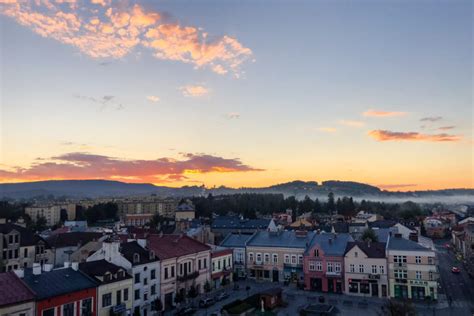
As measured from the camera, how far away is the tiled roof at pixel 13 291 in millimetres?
31941

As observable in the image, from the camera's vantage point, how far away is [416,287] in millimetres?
52250

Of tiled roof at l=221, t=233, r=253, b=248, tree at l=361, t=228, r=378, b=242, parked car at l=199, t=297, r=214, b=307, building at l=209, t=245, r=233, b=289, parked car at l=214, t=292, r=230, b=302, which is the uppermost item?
tree at l=361, t=228, r=378, b=242

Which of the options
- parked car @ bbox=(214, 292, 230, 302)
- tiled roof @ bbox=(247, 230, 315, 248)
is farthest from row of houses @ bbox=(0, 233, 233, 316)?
tiled roof @ bbox=(247, 230, 315, 248)

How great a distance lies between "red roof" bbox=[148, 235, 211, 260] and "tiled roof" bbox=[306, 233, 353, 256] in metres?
15.7

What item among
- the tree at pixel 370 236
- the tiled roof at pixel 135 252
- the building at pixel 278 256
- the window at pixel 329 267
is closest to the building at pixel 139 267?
the tiled roof at pixel 135 252

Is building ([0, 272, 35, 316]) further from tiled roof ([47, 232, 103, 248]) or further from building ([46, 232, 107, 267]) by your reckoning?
tiled roof ([47, 232, 103, 248])

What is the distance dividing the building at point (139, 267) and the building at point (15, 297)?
1132 cm

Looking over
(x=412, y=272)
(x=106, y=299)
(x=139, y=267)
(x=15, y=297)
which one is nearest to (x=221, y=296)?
(x=139, y=267)

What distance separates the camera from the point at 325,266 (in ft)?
189

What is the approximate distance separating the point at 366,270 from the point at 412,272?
17.8ft

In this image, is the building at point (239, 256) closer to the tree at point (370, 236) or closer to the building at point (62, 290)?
the tree at point (370, 236)

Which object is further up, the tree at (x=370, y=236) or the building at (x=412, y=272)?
the tree at (x=370, y=236)

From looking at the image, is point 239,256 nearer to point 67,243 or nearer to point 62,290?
point 67,243

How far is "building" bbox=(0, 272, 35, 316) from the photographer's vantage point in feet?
104
